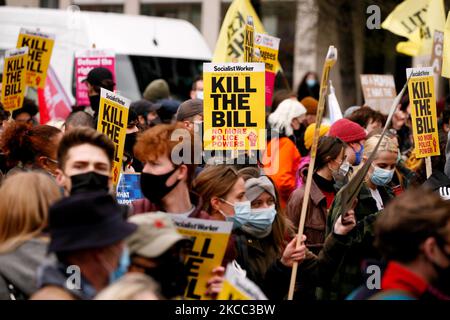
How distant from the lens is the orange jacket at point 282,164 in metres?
9.37

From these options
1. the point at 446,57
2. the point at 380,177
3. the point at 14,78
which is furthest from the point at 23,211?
the point at 14,78

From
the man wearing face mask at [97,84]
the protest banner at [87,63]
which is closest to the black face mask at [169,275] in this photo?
the man wearing face mask at [97,84]

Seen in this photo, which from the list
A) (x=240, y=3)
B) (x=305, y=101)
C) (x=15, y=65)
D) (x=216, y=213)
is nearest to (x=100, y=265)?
(x=216, y=213)

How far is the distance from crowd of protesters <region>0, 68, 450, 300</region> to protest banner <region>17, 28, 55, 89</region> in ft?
4.38

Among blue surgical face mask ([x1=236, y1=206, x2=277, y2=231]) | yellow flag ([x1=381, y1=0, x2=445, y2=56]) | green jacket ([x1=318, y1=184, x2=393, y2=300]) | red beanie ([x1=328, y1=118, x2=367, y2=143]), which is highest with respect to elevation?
yellow flag ([x1=381, y1=0, x2=445, y2=56])

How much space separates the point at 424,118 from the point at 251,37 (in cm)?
163

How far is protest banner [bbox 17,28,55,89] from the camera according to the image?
1068cm

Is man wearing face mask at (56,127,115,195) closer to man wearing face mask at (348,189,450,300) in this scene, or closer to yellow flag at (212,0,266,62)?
man wearing face mask at (348,189,450,300)

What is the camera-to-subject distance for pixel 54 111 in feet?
42.9

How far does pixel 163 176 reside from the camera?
5.43 metres

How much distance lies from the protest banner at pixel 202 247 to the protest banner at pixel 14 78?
209 inches

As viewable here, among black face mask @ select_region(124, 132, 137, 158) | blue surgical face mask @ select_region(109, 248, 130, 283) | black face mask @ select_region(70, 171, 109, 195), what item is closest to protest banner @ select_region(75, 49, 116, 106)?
black face mask @ select_region(124, 132, 137, 158)

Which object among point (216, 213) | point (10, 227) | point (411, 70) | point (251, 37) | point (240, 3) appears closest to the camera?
point (10, 227)
